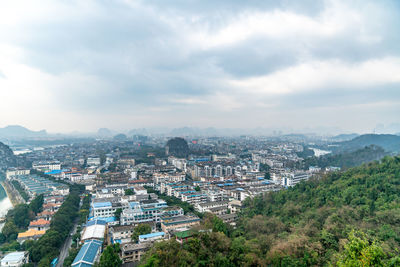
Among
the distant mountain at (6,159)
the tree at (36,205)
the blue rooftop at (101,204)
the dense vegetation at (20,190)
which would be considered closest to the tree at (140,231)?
the blue rooftop at (101,204)

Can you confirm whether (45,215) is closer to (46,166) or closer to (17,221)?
(17,221)

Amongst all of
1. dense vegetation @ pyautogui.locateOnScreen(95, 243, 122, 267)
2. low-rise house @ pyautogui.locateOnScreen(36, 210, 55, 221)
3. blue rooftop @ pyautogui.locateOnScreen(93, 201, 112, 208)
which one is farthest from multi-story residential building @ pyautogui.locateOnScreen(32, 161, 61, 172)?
dense vegetation @ pyautogui.locateOnScreen(95, 243, 122, 267)

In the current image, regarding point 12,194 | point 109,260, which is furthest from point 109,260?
point 12,194

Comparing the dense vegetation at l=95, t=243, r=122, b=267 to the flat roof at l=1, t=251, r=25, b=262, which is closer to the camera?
the dense vegetation at l=95, t=243, r=122, b=267

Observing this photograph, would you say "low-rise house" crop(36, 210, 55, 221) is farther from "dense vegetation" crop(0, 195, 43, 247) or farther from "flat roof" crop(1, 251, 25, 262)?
"flat roof" crop(1, 251, 25, 262)

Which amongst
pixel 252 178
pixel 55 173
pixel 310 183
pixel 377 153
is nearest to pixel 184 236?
pixel 310 183

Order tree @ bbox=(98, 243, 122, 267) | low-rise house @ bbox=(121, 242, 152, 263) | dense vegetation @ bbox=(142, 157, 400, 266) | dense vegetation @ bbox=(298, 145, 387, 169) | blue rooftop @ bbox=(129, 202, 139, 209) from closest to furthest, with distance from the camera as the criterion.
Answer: dense vegetation @ bbox=(142, 157, 400, 266) < tree @ bbox=(98, 243, 122, 267) < low-rise house @ bbox=(121, 242, 152, 263) < blue rooftop @ bbox=(129, 202, 139, 209) < dense vegetation @ bbox=(298, 145, 387, 169)

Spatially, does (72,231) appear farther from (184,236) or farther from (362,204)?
(362,204)
